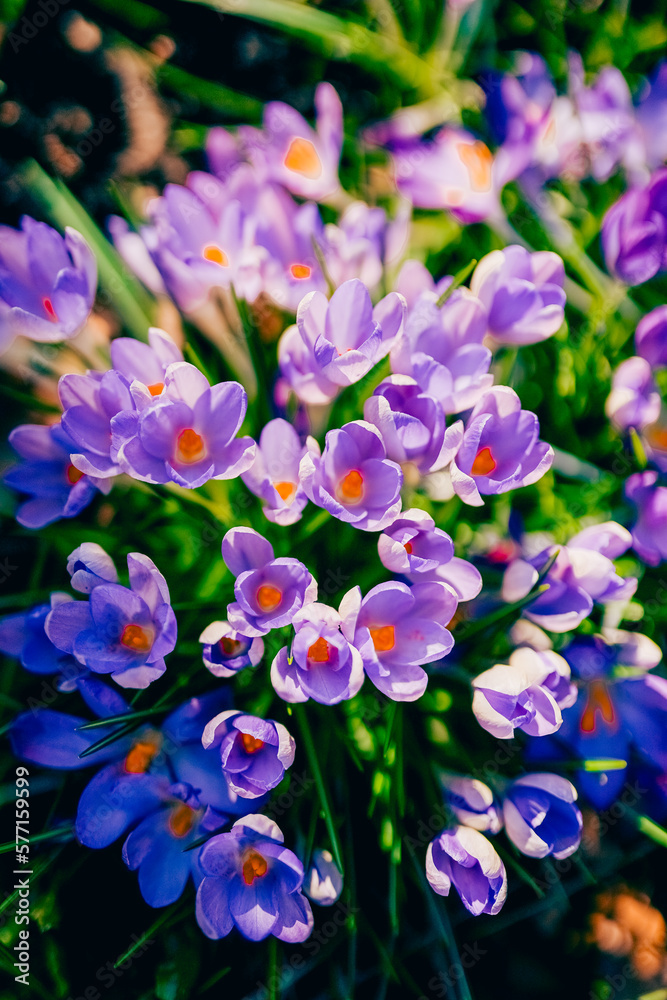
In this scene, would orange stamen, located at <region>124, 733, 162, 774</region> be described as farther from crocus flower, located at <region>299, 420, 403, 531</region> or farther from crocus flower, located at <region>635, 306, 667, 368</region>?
crocus flower, located at <region>635, 306, 667, 368</region>

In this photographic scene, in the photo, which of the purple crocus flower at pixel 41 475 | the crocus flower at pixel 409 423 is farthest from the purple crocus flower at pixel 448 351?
the purple crocus flower at pixel 41 475

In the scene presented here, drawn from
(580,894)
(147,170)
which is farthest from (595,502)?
(147,170)

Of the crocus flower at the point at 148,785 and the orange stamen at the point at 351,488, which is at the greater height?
the orange stamen at the point at 351,488

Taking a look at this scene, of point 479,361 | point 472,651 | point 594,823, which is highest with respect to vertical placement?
point 479,361

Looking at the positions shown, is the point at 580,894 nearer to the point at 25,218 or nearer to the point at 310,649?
the point at 310,649

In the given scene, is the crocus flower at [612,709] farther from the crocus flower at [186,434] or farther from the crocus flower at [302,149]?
the crocus flower at [302,149]

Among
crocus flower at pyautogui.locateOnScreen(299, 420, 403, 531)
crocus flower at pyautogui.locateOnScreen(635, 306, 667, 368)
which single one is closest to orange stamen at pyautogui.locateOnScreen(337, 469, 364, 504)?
crocus flower at pyautogui.locateOnScreen(299, 420, 403, 531)

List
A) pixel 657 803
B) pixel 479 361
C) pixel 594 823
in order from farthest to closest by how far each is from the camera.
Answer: pixel 594 823 → pixel 657 803 → pixel 479 361

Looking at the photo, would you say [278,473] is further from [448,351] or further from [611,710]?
[611,710]
